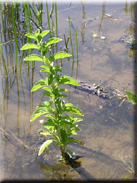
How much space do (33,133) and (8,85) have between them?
0.88 m

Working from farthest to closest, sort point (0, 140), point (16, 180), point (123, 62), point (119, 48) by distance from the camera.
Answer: point (119, 48)
point (123, 62)
point (0, 140)
point (16, 180)

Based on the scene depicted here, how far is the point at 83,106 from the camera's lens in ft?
11.3

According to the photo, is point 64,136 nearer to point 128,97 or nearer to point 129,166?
point 129,166

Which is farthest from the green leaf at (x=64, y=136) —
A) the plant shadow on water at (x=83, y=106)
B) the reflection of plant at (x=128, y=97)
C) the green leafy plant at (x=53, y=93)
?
the reflection of plant at (x=128, y=97)

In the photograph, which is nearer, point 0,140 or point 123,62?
point 0,140

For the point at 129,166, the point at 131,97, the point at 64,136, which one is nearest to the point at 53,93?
the point at 64,136

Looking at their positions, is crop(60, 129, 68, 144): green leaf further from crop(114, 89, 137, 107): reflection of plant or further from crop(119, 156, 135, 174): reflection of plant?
crop(114, 89, 137, 107): reflection of plant

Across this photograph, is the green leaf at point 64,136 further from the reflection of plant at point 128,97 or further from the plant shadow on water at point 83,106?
the reflection of plant at point 128,97

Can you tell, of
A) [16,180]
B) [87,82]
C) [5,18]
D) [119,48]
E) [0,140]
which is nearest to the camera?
[16,180]

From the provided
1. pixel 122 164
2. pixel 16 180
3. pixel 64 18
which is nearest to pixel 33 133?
pixel 16 180

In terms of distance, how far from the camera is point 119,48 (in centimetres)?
440

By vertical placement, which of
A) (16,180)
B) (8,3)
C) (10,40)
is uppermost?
(8,3)

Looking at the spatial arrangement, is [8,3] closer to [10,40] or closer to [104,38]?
[10,40]

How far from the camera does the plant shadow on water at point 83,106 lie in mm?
2836
